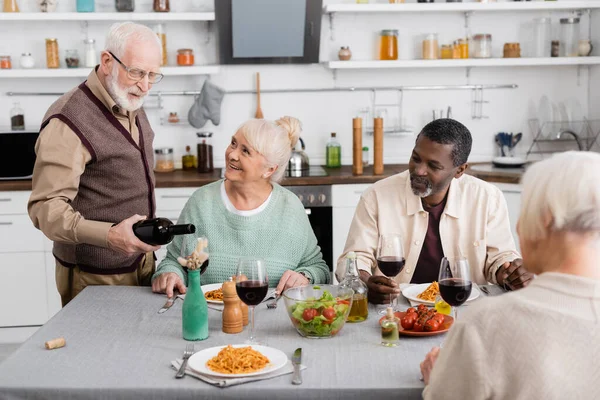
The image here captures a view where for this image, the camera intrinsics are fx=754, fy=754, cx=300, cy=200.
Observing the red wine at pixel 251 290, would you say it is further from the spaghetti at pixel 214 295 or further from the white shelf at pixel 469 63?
the white shelf at pixel 469 63

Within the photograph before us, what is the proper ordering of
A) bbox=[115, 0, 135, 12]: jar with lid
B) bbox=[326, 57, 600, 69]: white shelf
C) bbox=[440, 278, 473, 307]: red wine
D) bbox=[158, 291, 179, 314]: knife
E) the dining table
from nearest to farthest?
the dining table
bbox=[440, 278, 473, 307]: red wine
bbox=[158, 291, 179, 314]: knife
bbox=[115, 0, 135, 12]: jar with lid
bbox=[326, 57, 600, 69]: white shelf

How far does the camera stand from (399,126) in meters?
5.17

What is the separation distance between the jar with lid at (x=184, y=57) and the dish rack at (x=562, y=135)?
2.36 meters

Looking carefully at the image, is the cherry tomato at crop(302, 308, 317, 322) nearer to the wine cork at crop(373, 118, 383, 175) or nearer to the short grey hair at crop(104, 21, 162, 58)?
the short grey hair at crop(104, 21, 162, 58)

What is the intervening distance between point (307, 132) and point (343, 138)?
252 millimetres

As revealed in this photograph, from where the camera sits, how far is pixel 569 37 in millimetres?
5051

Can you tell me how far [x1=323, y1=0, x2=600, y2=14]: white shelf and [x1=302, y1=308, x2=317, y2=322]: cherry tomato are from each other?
122 inches

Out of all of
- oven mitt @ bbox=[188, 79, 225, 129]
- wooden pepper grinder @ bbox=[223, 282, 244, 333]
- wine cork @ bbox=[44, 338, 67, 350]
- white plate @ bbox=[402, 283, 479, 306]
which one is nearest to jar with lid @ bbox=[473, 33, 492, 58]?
oven mitt @ bbox=[188, 79, 225, 129]

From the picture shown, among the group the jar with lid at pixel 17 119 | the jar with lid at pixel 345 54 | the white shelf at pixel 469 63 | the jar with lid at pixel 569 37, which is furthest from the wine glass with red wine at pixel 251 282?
the jar with lid at pixel 569 37

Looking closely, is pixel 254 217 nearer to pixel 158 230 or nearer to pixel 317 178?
pixel 158 230

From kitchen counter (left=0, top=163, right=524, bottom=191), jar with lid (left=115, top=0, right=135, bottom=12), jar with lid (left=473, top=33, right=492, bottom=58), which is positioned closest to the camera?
kitchen counter (left=0, top=163, right=524, bottom=191)

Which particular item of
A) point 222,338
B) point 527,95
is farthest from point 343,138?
point 222,338

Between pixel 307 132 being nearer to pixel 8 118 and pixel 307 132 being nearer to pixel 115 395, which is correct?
pixel 8 118

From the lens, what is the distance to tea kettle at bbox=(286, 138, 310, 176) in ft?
15.2
